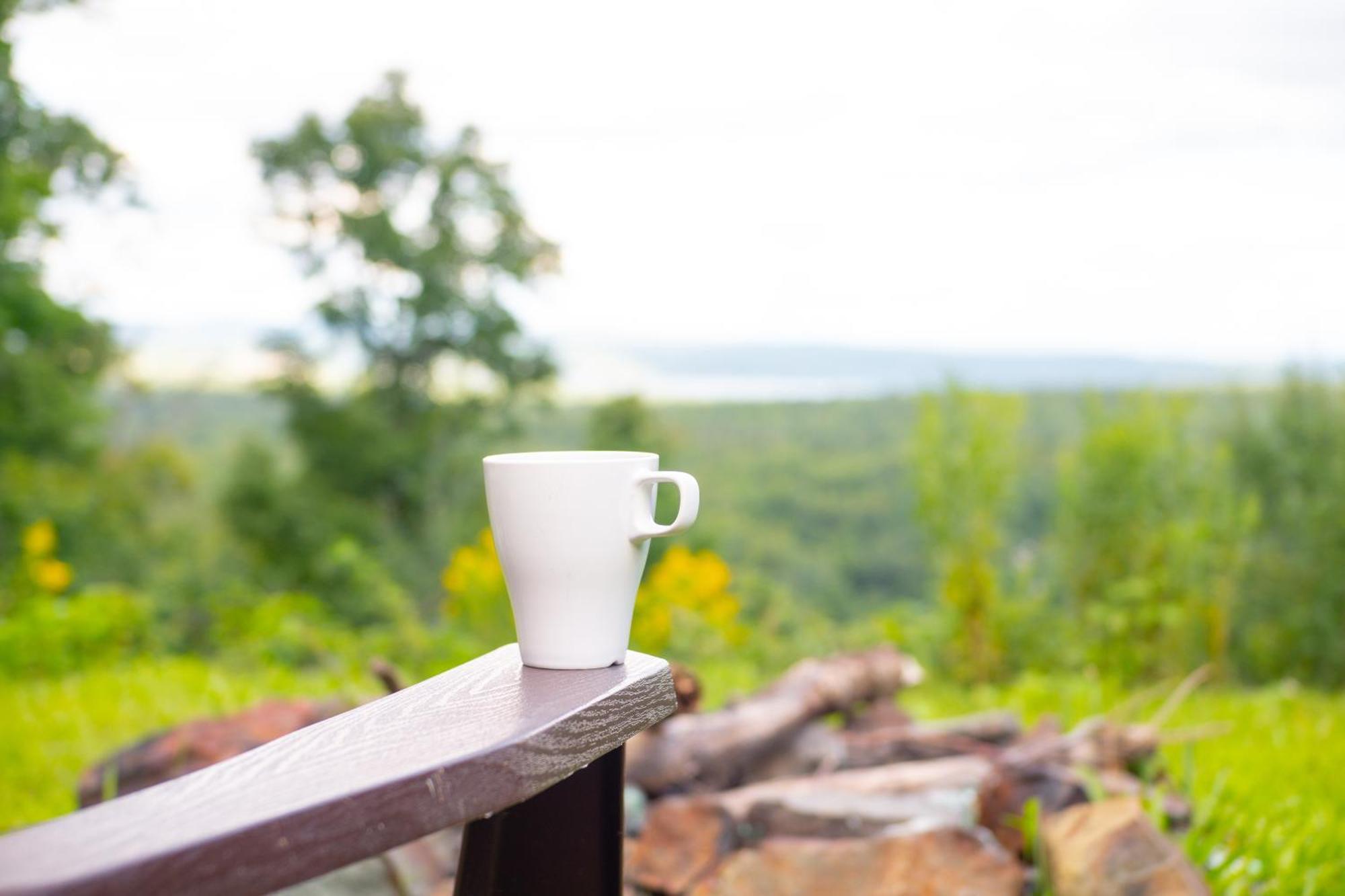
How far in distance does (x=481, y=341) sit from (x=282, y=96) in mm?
3340

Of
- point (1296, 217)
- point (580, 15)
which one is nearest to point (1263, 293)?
point (1296, 217)

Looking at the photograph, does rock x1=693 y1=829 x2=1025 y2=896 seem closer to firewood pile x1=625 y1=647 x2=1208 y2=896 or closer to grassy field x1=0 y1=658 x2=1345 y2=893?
firewood pile x1=625 y1=647 x2=1208 y2=896

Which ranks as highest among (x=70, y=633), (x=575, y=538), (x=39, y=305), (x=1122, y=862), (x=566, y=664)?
(x=39, y=305)

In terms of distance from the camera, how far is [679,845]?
197cm

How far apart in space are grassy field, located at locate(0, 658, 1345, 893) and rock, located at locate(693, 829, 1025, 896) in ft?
1.44

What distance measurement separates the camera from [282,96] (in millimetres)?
10867

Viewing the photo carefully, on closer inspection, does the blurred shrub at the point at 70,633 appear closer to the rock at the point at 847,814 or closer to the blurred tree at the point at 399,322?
the rock at the point at 847,814

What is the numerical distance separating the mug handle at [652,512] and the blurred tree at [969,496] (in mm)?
3208

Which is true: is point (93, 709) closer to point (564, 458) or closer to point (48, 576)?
point (48, 576)

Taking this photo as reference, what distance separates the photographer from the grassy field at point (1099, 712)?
6.48 ft

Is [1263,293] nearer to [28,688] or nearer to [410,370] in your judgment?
[28,688]

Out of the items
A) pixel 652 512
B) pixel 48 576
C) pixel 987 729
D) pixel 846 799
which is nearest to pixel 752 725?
pixel 846 799

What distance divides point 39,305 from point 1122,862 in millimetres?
6688

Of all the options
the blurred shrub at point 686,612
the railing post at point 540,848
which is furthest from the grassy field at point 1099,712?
the railing post at point 540,848
